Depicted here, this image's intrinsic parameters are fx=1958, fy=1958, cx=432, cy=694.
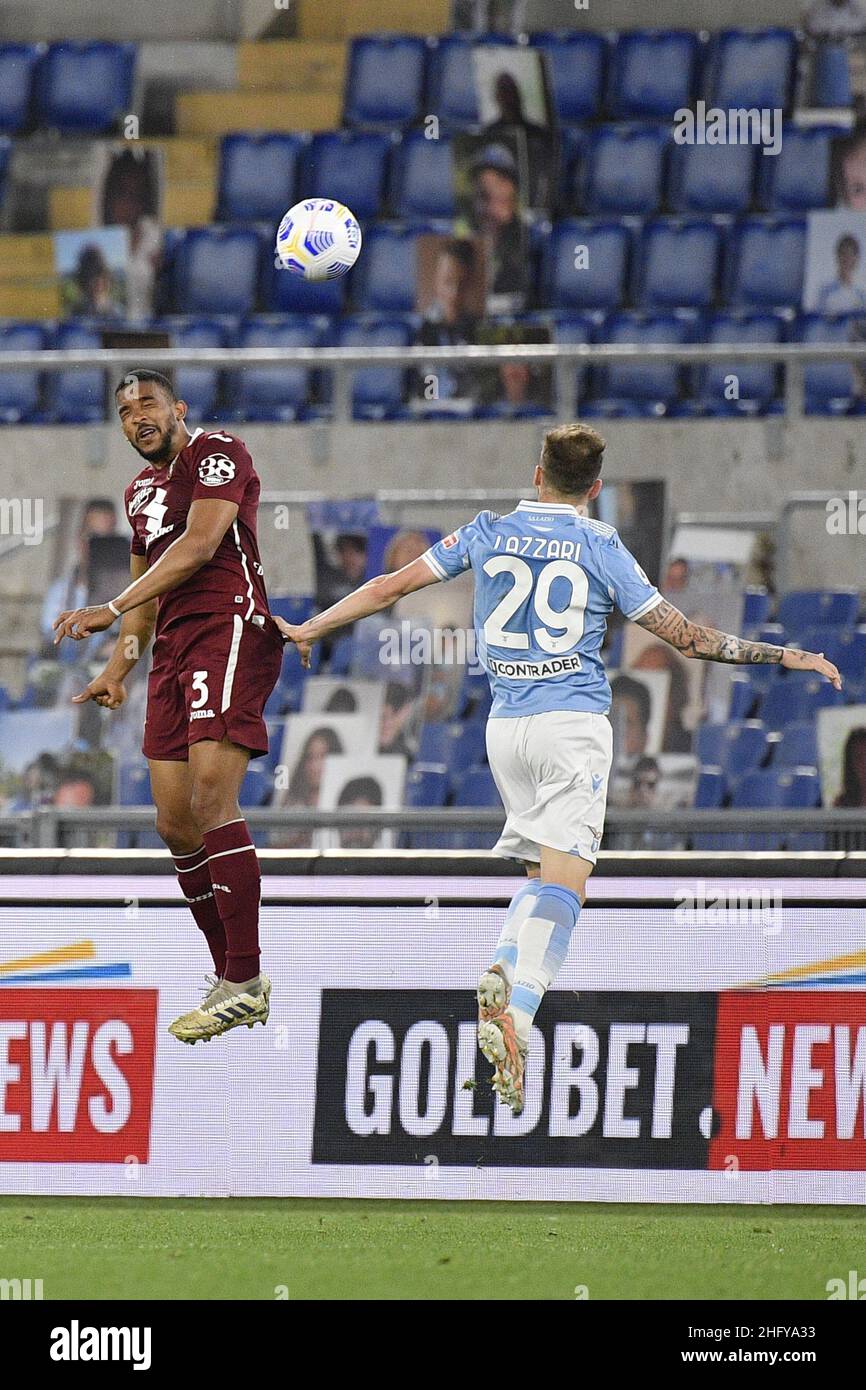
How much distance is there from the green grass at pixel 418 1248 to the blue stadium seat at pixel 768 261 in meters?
7.29

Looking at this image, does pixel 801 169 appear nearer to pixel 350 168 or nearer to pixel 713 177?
pixel 713 177

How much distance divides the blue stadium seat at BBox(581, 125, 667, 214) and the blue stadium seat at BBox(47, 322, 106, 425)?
3.40m

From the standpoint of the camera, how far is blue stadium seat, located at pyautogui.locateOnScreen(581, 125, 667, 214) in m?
12.9

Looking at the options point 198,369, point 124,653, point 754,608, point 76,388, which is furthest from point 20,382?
point 124,653

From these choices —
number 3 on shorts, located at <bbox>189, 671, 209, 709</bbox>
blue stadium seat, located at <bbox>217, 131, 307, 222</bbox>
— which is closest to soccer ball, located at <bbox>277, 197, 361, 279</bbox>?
number 3 on shorts, located at <bbox>189, 671, 209, 709</bbox>

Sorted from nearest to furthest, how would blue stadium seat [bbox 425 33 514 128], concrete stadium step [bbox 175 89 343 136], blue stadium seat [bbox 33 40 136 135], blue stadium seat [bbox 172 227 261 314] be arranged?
blue stadium seat [bbox 172 227 261 314] → blue stadium seat [bbox 425 33 514 128] → concrete stadium step [bbox 175 89 343 136] → blue stadium seat [bbox 33 40 136 135]

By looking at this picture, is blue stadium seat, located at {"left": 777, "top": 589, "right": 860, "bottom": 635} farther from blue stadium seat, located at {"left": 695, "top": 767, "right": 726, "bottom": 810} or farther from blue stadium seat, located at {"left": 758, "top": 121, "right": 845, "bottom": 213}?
blue stadium seat, located at {"left": 758, "top": 121, "right": 845, "bottom": 213}

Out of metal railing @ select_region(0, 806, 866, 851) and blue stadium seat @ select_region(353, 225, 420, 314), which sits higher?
blue stadium seat @ select_region(353, 225, 420, 314)

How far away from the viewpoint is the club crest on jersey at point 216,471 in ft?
19.0

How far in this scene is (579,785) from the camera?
5.51 m

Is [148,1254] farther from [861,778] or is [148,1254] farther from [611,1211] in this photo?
[861,778]

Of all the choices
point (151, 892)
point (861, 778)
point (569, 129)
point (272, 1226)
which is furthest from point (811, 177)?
point (272, 1226)

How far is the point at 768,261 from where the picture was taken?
40.4 feet

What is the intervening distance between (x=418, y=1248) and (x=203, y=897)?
124cm
